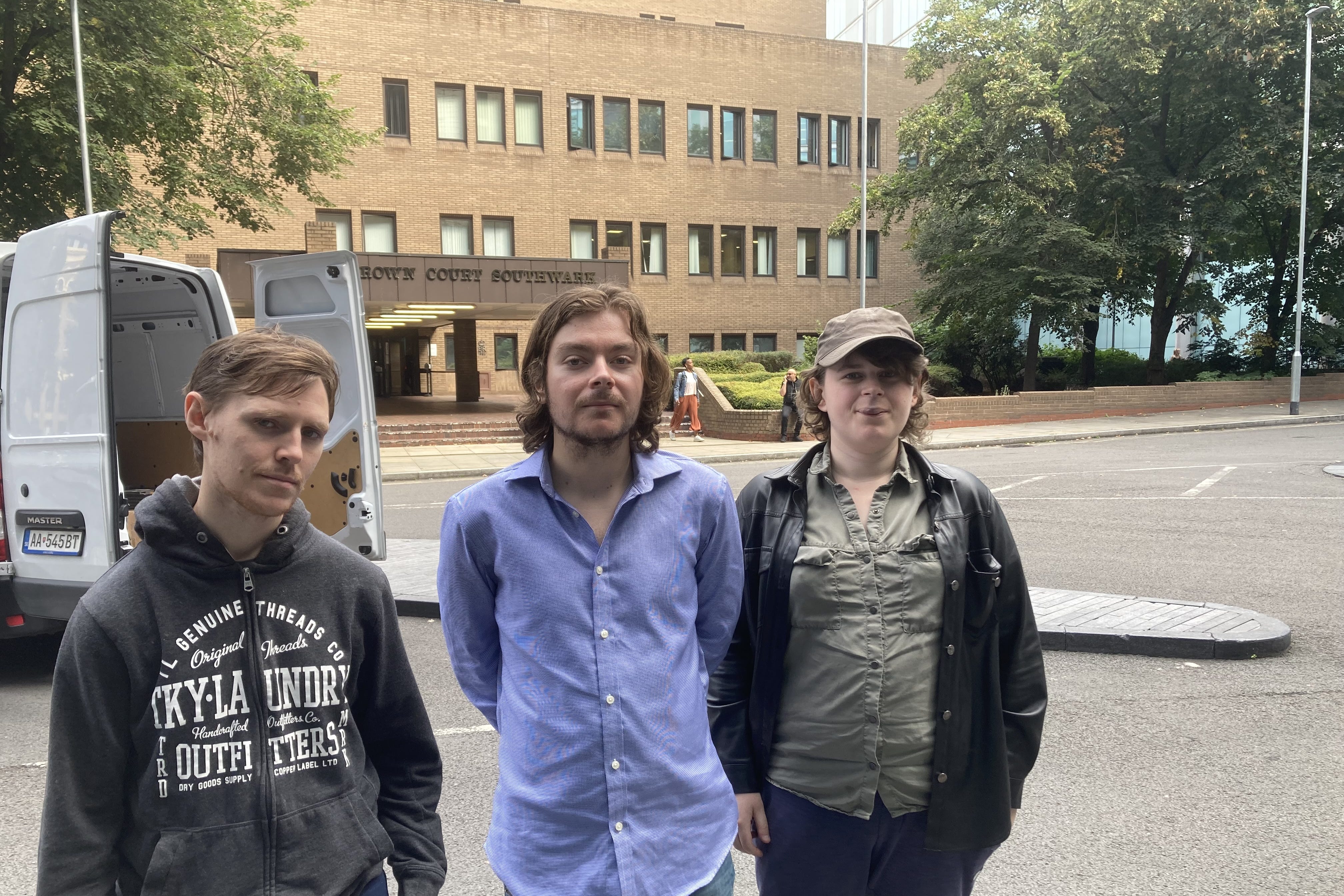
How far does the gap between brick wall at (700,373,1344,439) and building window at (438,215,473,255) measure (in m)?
12.2

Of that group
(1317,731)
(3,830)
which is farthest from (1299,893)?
(3,830)

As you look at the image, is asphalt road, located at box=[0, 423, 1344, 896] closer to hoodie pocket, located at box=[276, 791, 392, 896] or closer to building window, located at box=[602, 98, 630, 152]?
hoodie pocket, located at box=[276, 791, 392, 896]

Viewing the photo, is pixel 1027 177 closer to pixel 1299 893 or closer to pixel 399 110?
pixel 399 110

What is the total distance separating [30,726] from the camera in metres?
5.27

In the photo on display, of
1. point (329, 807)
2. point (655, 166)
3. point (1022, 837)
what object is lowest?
point (1022, 837)

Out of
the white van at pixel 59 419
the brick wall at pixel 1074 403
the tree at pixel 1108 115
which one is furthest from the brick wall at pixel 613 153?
the white van at pixel 59 419

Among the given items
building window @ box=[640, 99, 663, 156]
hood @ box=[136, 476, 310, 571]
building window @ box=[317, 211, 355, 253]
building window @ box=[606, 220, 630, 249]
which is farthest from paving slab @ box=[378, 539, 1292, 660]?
building window @ box=[640, 99, 663, 156]

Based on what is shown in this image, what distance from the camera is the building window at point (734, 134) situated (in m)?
39.7

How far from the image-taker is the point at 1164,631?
20.8 ft

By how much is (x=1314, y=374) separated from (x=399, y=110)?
3141 centimetres

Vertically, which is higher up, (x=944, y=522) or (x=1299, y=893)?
(x=944, y=522)

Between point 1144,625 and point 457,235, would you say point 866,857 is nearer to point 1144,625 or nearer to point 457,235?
point 1144,625

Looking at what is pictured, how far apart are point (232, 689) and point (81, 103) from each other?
58.6ft

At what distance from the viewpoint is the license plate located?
5.58 m
